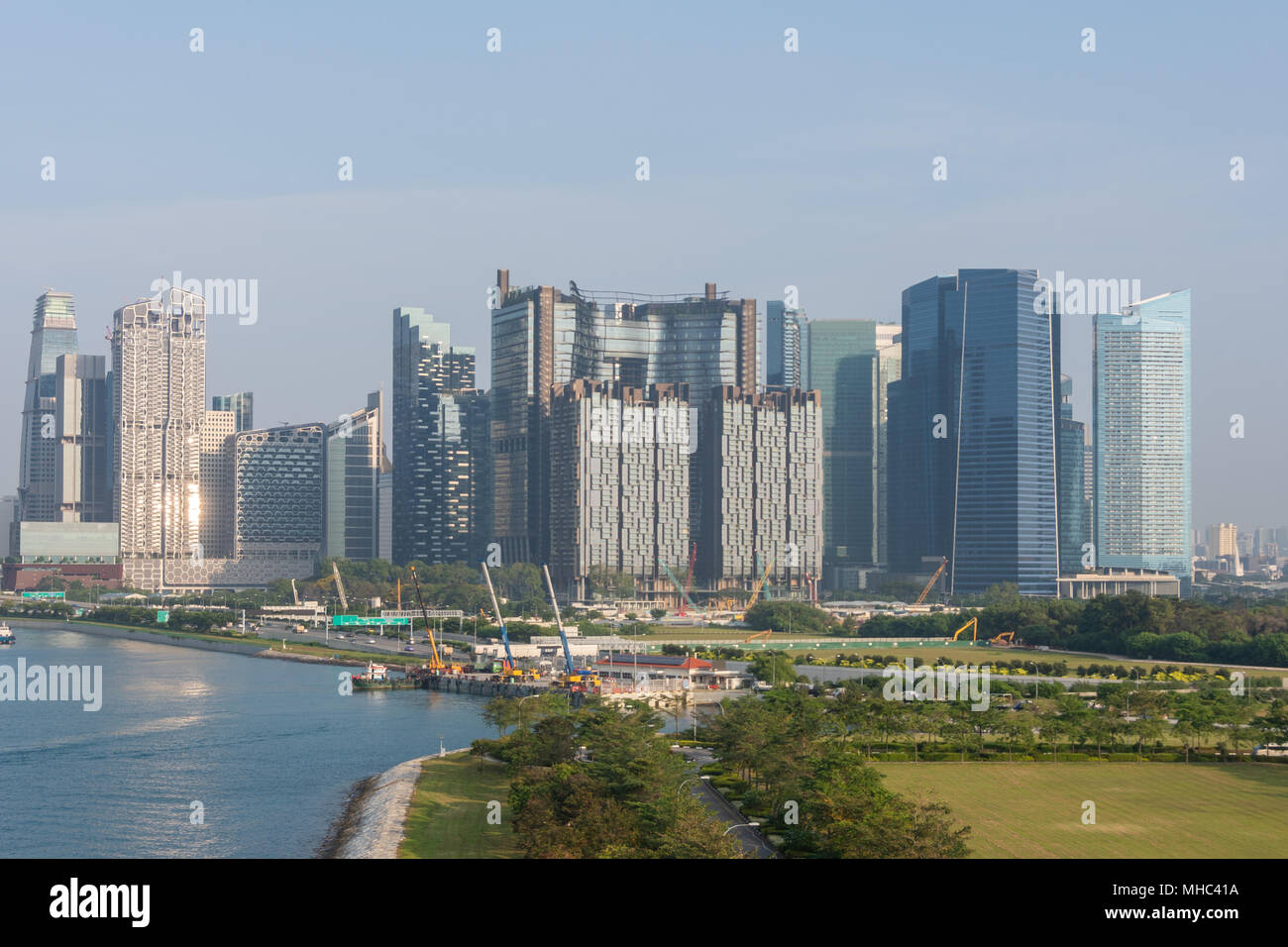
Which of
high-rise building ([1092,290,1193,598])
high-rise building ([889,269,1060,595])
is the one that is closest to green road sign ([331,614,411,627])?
high-rise building ([889,269,1060,595])

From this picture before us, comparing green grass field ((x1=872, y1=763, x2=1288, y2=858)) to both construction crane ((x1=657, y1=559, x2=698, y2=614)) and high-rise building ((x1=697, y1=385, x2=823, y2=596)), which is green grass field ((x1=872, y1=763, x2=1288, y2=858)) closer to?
construction crane ((x1=657, y1=559, x2=698, y2=614))

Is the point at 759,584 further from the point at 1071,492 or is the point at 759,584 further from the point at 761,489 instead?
the point at 1071,492

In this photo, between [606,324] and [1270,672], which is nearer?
[1270,672]

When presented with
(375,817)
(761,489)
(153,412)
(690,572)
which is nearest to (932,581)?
(761,489)

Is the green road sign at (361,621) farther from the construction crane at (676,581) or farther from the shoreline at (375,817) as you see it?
the shoreline at (375,817)

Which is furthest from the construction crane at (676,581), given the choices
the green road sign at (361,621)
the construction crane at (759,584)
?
the green road sign at (361,621)
